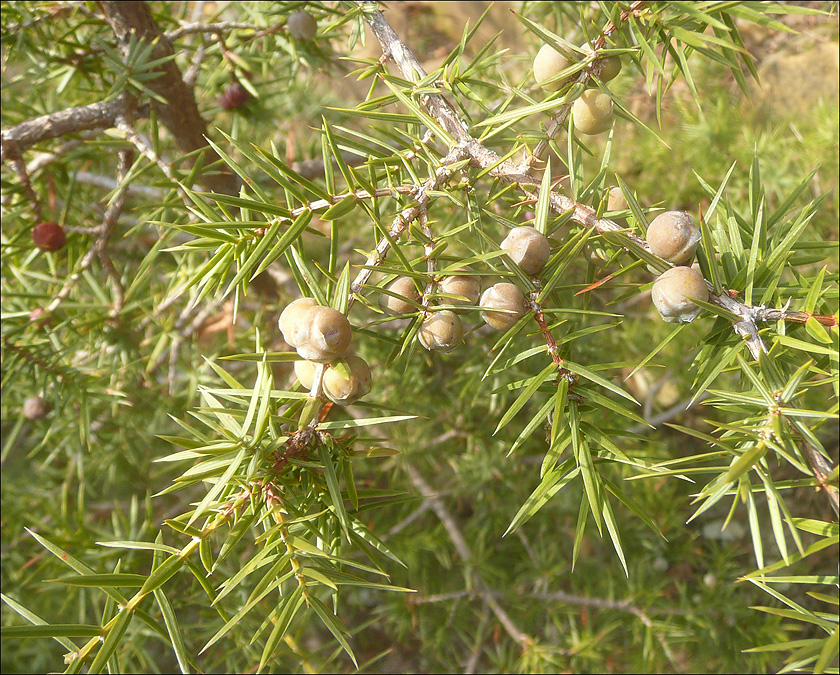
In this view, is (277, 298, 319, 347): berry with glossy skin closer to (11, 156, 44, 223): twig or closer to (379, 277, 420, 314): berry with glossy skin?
(379, 277, 420, 314): berry with glossy skin

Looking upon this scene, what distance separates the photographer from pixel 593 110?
1.11 feet

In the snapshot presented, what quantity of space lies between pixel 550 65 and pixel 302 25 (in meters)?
0.36

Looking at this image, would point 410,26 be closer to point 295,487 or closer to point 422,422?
point 422,422

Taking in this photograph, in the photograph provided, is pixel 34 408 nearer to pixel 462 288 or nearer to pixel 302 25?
pixel 302 25

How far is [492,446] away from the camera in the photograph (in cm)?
100

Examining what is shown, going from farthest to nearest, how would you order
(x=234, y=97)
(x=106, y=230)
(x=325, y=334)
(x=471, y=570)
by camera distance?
1. (x=471, y=570)
2. (x=234, y=97)
3. (x=106, y=230)
4. (x=325, y=334)

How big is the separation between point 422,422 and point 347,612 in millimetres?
515

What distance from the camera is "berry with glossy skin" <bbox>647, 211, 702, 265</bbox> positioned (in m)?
0.30

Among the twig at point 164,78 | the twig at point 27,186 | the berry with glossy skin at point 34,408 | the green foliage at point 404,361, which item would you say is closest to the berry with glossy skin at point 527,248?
the green foliage at point 404,361

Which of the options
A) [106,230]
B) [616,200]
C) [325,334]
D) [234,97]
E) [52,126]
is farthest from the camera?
[234,97]

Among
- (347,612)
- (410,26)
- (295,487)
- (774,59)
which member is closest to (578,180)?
(295,487)

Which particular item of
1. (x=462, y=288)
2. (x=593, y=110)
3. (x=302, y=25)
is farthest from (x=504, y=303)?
(x=302, y=25)

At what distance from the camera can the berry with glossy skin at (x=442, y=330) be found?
0.31 m

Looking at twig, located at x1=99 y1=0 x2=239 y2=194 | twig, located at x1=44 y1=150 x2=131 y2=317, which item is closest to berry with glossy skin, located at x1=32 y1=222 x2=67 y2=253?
twig, located at x1=44 y1=150 x2=131 y2=317
